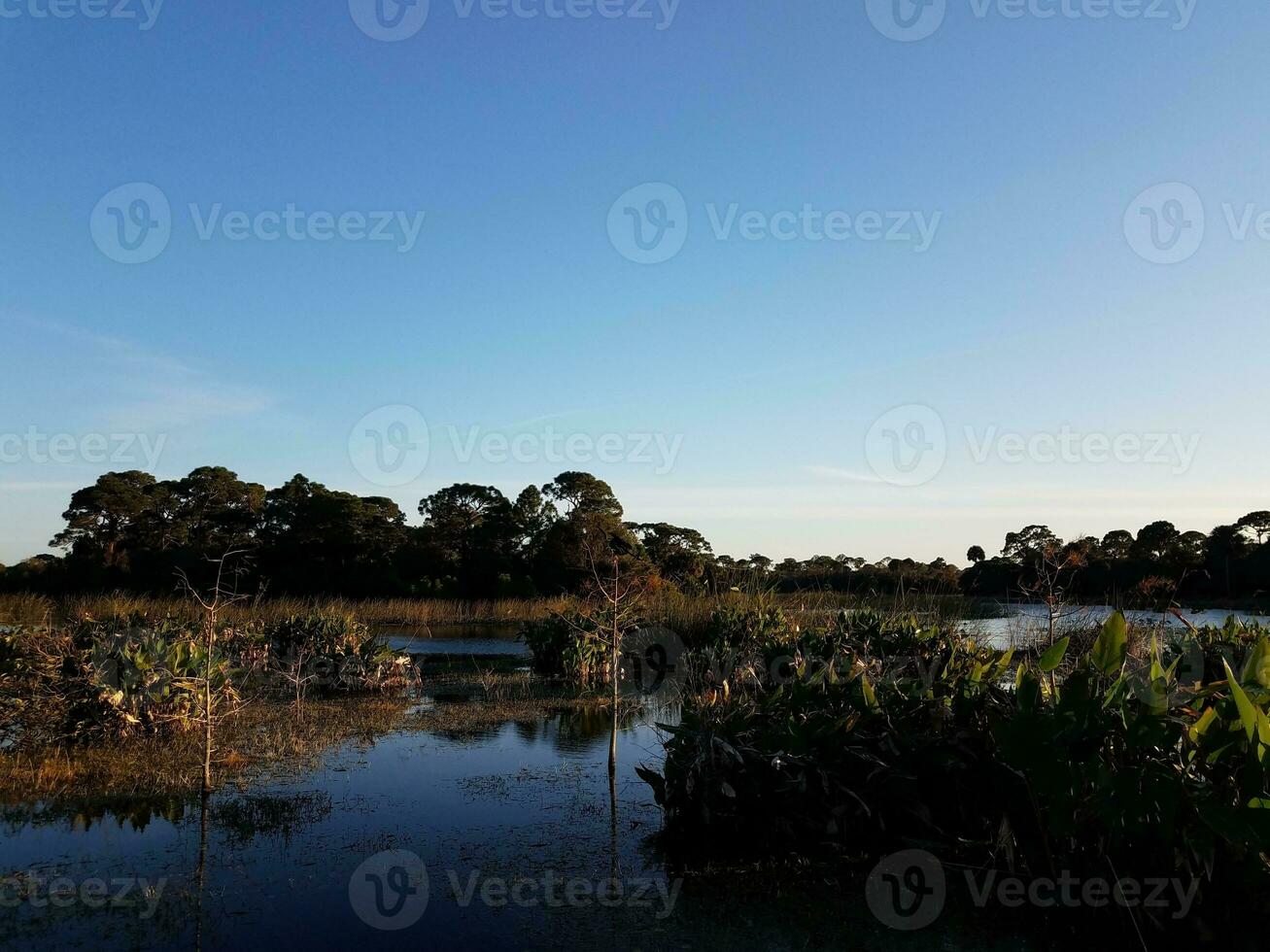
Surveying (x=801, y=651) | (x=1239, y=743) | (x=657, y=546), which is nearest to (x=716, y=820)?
(x=1239, y=743)

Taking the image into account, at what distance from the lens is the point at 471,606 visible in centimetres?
3111

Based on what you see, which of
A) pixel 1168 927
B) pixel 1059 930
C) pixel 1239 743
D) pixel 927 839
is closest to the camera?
pixel 1239 743

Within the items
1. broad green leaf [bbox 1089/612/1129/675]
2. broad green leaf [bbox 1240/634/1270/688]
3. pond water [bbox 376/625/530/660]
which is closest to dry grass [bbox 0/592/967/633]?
pond water [bbox 376/625/530/660]

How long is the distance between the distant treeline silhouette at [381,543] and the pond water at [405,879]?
95.7 ft

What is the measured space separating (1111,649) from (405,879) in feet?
13.4

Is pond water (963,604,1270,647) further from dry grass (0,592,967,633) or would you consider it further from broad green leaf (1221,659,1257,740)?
broad green leaf (1221,659,1257,740)

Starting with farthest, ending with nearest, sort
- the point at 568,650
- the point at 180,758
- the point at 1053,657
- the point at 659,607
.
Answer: the point at 659,607
the point at 568,650
the point at 180,758
the point at 1053,657

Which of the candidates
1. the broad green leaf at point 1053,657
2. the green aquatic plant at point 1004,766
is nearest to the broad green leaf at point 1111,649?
the green aquatic plant at point 1004,766

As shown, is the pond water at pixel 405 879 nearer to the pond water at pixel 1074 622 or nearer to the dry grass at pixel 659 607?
the pond water at pixel 1074 622

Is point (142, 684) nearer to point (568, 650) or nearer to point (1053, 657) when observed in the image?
point (568, 650)

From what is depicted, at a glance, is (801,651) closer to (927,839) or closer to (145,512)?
(927,839)

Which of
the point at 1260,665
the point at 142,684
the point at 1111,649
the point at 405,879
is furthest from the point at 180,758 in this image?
the point at 1260,665

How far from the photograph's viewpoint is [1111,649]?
14.7 ft

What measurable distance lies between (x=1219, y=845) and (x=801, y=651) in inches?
287
